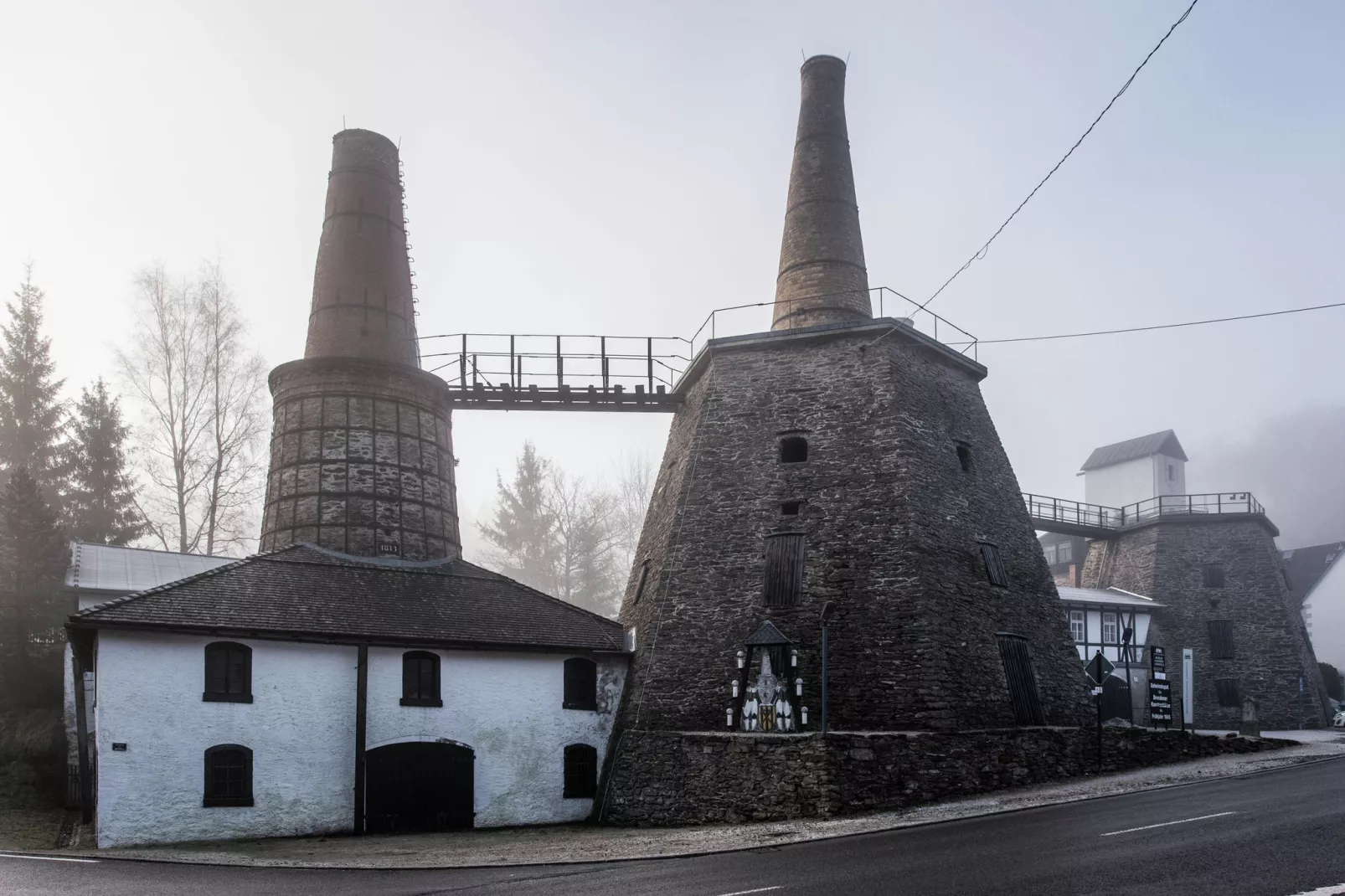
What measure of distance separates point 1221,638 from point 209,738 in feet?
112

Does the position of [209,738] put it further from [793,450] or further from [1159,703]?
[1159,703]

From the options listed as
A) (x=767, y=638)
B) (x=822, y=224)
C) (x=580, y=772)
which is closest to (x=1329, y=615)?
(x=822, y=224)

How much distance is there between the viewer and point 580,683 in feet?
72.8

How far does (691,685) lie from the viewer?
21.6 m

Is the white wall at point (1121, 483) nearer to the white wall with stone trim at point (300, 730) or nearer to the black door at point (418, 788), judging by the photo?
the white wall with stone trim at point (300, 730)

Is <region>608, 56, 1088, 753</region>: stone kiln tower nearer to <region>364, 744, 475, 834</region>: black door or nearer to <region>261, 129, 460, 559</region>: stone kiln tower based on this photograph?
<region>364, 744, 475, 834</region>: black door

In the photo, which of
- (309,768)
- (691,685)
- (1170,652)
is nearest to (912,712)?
(691,685)

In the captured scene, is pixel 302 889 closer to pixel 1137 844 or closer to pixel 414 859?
pixel 414 859

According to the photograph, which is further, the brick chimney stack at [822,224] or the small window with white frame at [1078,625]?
the small window with white frame at [1078,625]

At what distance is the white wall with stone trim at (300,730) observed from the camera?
17.5 meters

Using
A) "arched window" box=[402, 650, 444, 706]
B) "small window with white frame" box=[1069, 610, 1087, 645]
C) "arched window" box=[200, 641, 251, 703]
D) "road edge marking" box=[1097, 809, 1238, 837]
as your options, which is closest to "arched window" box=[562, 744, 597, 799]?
"arched window" box=[402, 650, 444, 706]

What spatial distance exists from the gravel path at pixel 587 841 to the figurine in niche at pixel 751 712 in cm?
270

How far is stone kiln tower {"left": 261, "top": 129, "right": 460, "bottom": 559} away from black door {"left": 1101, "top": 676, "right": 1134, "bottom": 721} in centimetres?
2215

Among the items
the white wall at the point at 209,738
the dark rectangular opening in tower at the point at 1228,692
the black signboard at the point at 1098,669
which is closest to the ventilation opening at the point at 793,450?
the black signboard at the point at 1098,669
